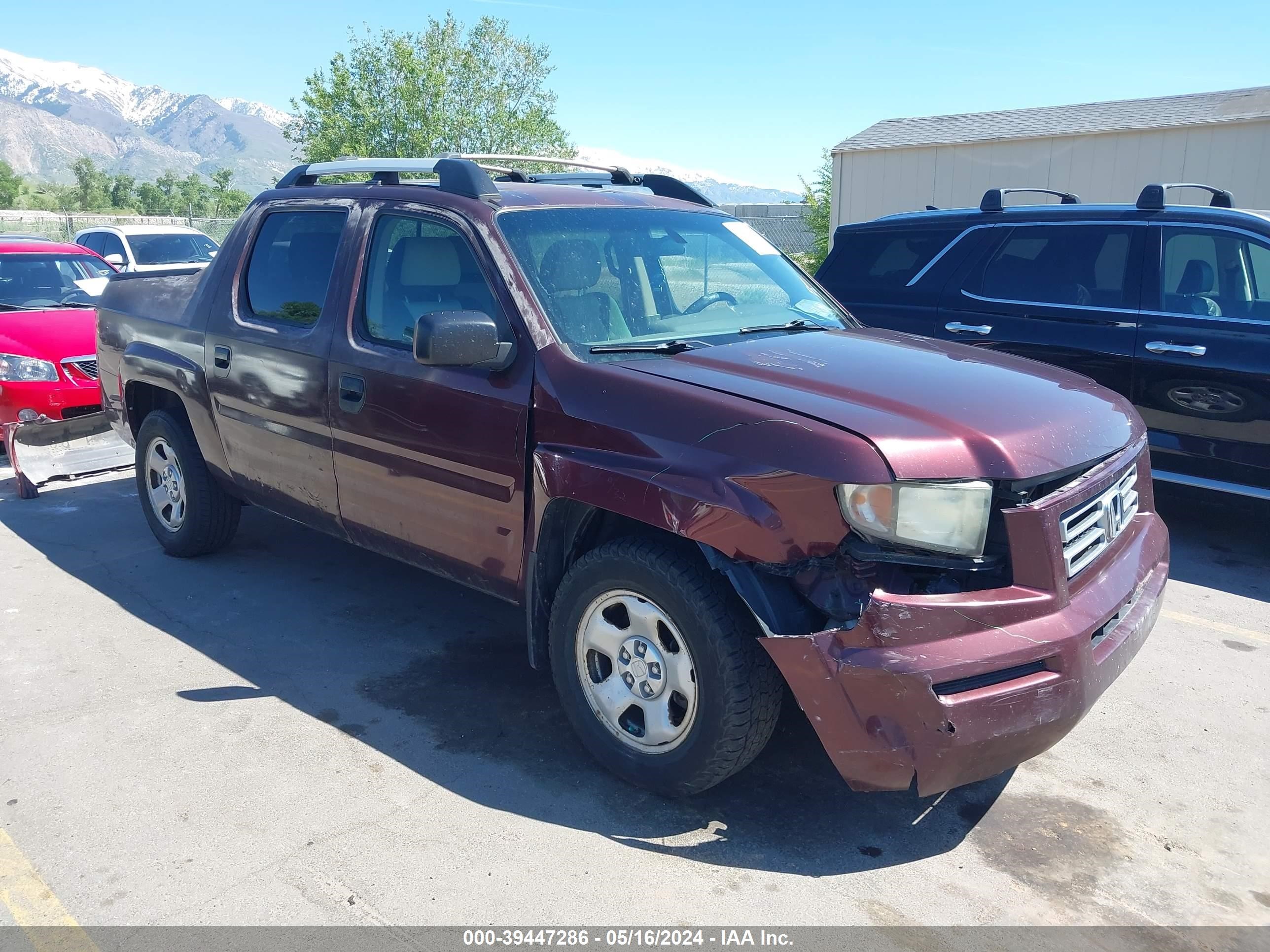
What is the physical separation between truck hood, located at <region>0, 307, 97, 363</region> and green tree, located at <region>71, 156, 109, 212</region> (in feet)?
205

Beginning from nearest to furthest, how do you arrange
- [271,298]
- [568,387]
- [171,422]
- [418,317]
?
[568,387], [418,317], [271,298], [171,422]

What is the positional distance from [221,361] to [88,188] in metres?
70.2

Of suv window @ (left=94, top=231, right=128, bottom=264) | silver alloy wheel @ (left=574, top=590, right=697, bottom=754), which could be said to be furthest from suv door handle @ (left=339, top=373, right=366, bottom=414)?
suv window @ (left=94, top=231, right=128, bottom=264)

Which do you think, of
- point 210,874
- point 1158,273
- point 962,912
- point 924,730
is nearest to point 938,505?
point 924,730

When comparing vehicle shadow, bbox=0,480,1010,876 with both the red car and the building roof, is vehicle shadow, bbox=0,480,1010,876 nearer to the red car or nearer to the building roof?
the red car

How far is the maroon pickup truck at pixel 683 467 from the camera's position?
283cm

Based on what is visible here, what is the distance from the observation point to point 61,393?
775cm

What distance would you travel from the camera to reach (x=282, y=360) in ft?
15.0

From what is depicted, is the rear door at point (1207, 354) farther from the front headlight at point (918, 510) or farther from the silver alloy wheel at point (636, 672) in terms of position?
the silver alloy wheel at point (636, 672)

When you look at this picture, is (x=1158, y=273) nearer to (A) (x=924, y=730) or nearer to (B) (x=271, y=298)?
(A) (x=924, y=730)

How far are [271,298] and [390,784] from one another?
2443mm

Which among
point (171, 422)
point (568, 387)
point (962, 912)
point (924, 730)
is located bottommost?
point (962, 912)

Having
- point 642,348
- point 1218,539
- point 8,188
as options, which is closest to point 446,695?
point 642,348

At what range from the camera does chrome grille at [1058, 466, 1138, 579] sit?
3.05m
